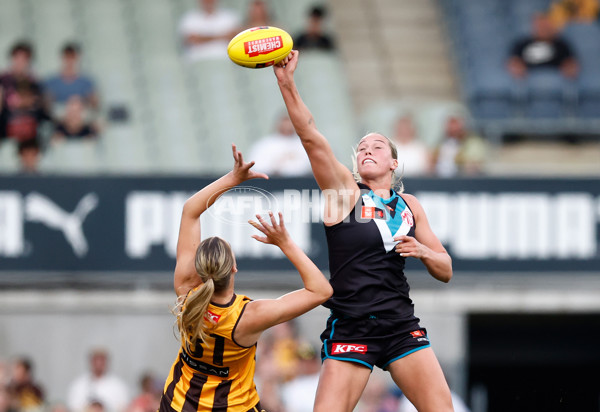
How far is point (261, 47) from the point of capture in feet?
19.9

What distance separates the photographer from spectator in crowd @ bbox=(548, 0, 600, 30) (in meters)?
15.1

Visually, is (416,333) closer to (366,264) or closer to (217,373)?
(366,264)

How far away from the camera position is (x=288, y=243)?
5.56m

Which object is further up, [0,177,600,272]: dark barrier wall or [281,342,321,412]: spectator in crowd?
[0,177,600,272]: dark barrier wall

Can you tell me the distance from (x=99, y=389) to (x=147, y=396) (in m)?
0.83

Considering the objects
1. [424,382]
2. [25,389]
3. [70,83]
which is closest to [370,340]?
[424,382]

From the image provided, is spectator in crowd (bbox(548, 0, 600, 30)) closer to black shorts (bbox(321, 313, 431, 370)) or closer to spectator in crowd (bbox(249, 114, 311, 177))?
spectator in crowd (bbox(249, 114, 311, 177))

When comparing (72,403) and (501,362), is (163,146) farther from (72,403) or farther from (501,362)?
(501,362)

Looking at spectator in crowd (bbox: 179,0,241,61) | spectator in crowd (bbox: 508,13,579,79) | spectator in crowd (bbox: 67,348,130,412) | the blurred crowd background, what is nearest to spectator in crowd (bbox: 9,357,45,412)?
the blurred crowd background

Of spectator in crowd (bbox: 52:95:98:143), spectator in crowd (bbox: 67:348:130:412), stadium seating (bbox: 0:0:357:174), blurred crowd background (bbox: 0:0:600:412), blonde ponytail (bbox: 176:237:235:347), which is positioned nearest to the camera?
blonde ponytail (bbox: 176:237:235:347)

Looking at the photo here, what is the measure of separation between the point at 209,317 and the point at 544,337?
848 centimetres

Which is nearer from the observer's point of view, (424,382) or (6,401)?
(424,382)

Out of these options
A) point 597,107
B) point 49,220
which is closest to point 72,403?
point 49,220

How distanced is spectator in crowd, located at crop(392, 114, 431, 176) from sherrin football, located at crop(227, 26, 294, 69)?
5.99 m
